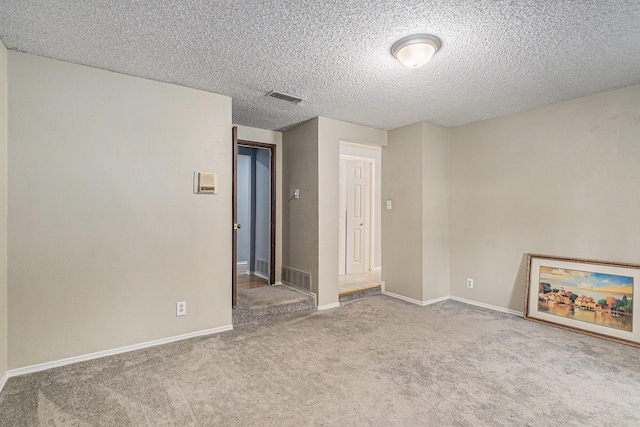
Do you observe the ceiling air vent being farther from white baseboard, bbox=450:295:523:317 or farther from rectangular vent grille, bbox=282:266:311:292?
white baseboard, bbox=450:295:523:317

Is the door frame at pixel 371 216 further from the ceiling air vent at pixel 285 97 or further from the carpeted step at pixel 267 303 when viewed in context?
the ceiling air vent at pixel 285 97

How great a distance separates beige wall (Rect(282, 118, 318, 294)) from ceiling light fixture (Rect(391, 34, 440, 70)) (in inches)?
74.7

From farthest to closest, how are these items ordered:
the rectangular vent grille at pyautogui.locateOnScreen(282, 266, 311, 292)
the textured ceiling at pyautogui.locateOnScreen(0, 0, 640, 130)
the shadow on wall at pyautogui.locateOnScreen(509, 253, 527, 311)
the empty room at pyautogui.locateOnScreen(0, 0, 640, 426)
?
the rectangular vent grille at pyautogui.locateOnScreen(282, 266, 311, 292), the shadow on wall at pyautogui.locateOnScreen(509, 253, 527, 311), the empty room at pyautogui.locateOnScreen(0, 0, 640, 426), the textured ceiling at pyautogui.locateOnScreen(0, 0, 640, 130)

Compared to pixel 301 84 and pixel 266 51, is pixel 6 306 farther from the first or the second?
pixel 301 84

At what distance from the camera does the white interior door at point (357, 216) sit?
5.91m

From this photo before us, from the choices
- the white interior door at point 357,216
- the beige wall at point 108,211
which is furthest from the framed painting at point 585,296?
Result: the beige wall at point 108,211

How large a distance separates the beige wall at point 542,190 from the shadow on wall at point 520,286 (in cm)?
1

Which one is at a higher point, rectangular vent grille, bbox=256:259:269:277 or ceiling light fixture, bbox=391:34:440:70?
ceiling light fixture, bbox=391:34:440:70

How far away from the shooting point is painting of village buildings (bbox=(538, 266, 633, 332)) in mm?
3018

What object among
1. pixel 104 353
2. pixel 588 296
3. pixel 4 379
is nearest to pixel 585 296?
pixel 588 296

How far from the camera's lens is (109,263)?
2.70 m

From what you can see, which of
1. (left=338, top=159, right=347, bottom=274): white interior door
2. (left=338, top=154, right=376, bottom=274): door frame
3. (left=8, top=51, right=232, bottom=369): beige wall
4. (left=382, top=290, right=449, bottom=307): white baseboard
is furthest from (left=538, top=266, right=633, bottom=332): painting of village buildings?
(left=8, top=51, right=232, bottom=369): beige wall

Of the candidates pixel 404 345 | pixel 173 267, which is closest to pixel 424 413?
pixel 404 345

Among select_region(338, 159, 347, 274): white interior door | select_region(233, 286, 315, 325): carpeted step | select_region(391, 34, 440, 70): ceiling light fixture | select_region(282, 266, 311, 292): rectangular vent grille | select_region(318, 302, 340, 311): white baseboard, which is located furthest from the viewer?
select_region(338, 159, 347, 274): white interior door
